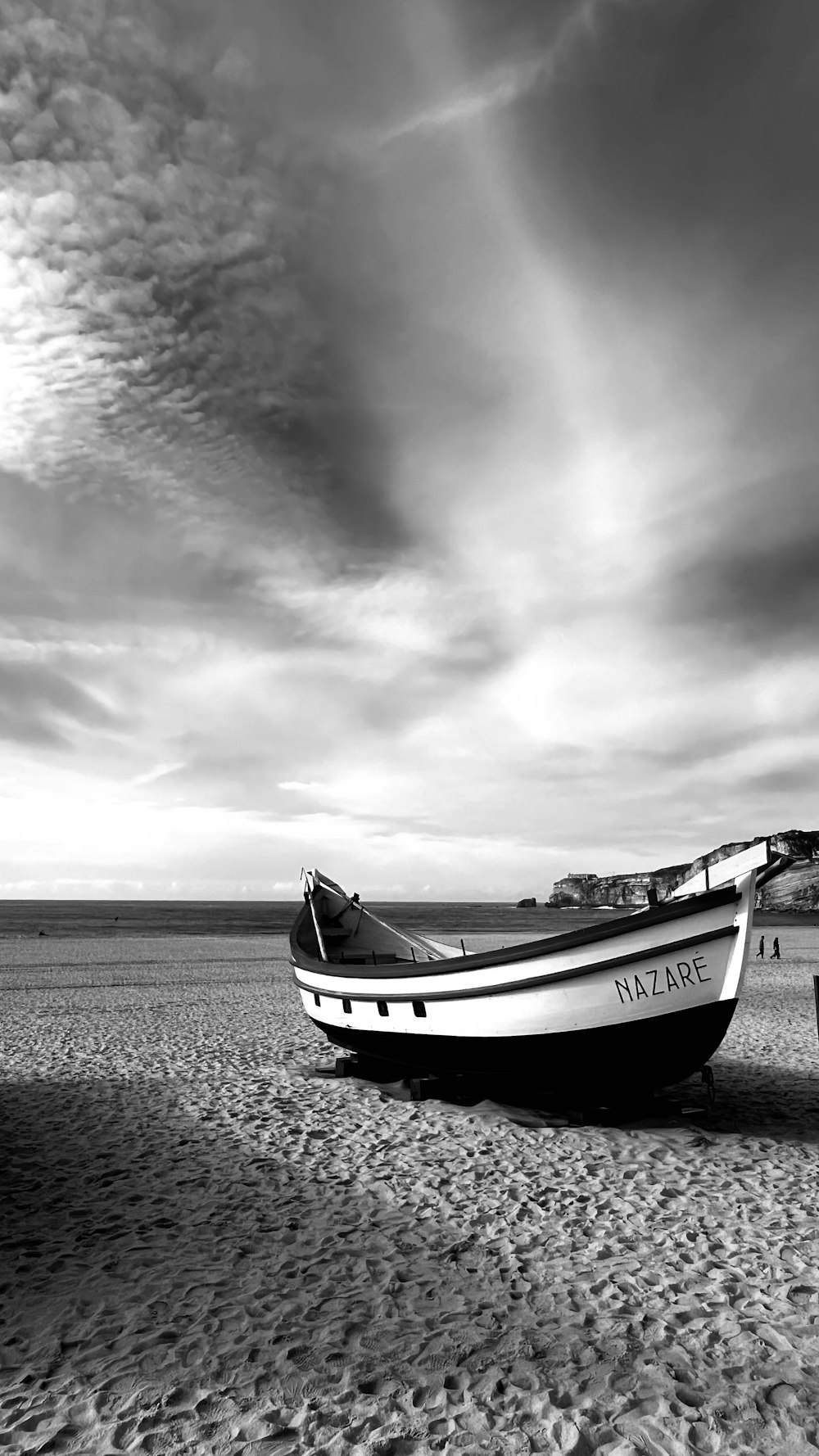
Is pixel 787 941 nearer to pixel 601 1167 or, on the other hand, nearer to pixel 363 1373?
pixel 601 1167

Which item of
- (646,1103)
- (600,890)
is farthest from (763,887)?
(646,1103)

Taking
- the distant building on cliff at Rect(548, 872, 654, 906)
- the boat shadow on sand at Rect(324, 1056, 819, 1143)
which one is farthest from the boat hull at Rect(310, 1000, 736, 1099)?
the distant building on cliff at Rect(548, 872, 654, 906)

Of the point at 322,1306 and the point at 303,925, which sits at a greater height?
the point at 303,925

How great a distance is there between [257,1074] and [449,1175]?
5101 mm

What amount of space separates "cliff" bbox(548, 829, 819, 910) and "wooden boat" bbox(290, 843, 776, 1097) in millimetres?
56803

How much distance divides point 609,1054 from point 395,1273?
3.62 m

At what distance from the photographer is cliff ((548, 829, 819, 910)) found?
109188 mm

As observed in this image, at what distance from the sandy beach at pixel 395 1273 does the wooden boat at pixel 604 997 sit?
771mm

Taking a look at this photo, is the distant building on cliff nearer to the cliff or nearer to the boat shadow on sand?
the cliff

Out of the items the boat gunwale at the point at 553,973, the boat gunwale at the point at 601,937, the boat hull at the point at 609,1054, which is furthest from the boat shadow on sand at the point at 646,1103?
the boat gunwale at the point at 601,937

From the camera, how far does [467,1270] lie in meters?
5.69

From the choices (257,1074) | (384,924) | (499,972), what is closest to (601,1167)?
(499,972)

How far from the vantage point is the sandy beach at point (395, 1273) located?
13.3ft

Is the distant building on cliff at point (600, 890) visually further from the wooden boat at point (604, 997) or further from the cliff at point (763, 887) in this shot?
the wooden boat at point (604, 997)
